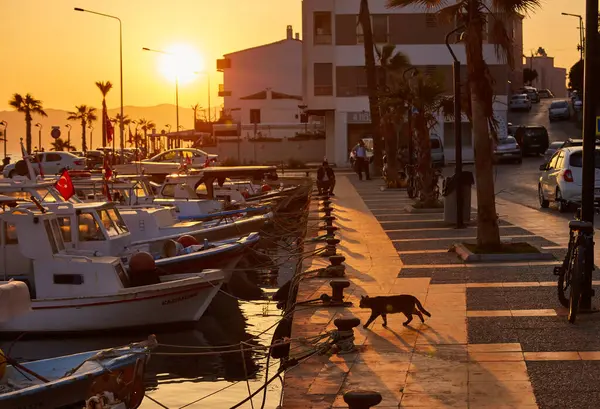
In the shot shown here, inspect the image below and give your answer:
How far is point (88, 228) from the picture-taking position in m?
21.8

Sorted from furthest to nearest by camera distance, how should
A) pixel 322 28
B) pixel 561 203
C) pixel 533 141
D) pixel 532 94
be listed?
pixel 532 94 → pixel 322 28 → pixel 533 141 → pixel 561 203

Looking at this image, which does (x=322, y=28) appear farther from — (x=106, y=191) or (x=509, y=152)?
(x=106, y=191)

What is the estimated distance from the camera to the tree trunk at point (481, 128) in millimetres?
20547

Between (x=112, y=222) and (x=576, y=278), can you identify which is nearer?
(x=576, y=278)

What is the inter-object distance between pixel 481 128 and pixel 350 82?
53.3 meters

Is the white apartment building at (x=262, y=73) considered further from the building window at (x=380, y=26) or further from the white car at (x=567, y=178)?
the white car at (x=567, y=178)

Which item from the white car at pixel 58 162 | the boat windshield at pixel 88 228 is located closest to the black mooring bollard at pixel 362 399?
the boat windshield at pixel 88 228

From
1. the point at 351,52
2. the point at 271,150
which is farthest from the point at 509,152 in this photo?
the point at 271,150

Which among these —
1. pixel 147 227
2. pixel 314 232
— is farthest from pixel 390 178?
pixel 147 227

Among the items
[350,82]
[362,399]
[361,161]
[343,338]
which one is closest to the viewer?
[362,399]

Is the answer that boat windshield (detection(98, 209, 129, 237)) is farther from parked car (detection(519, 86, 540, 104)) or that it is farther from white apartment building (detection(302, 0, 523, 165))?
parked car (detection(519, 86, 540, 104))

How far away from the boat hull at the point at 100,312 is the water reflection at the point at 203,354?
0.24m

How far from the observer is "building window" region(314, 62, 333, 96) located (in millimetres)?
73188

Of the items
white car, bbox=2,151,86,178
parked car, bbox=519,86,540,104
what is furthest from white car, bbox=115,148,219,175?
parked car, bbox=519,86,540,104
